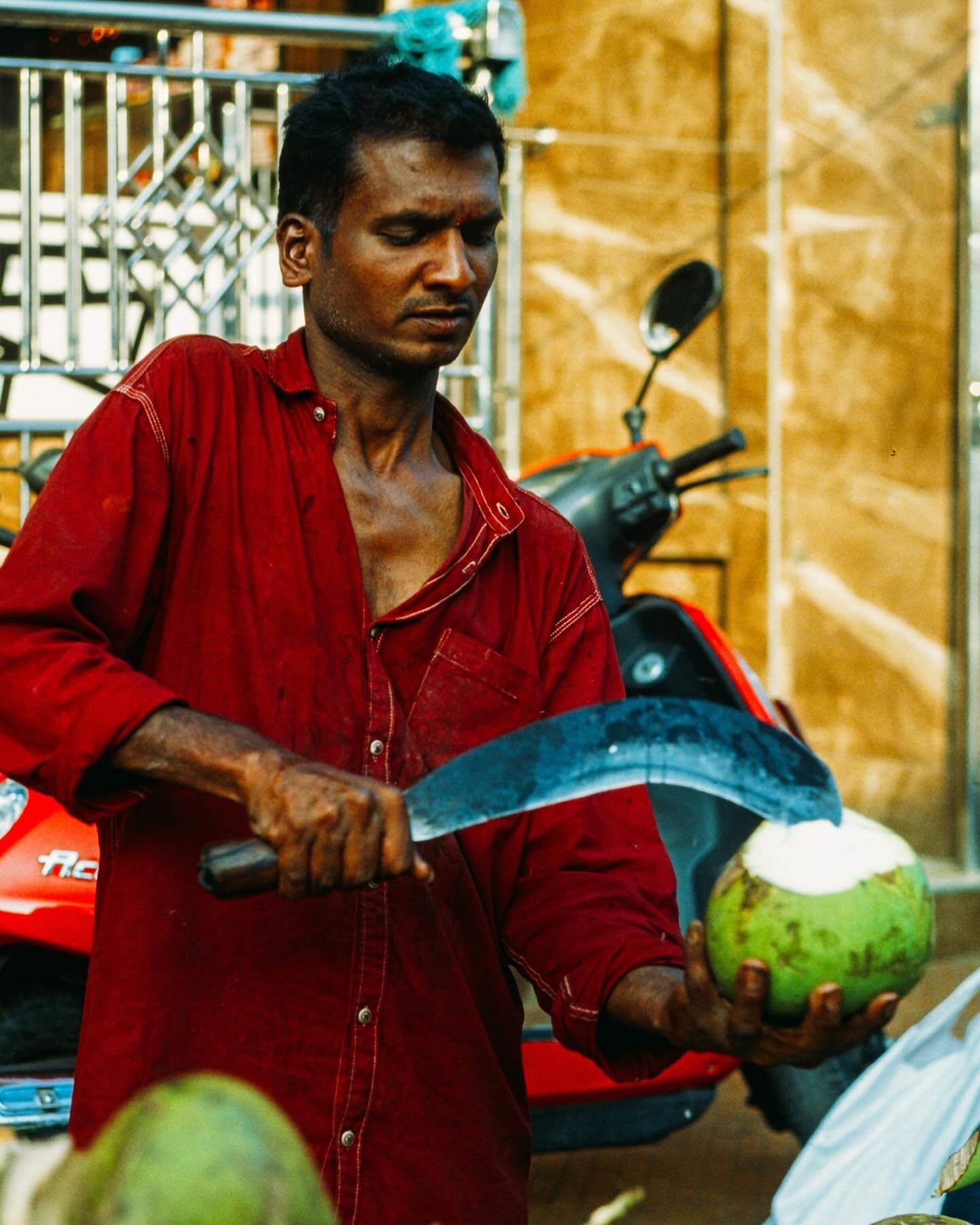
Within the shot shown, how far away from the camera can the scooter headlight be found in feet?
9.73

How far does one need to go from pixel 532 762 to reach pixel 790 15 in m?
5.68

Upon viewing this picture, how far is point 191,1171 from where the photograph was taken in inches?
35.2

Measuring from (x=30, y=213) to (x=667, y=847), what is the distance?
101 inches

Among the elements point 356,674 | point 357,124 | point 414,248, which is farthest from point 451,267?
point 356,674

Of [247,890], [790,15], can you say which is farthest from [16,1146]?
[790,15]

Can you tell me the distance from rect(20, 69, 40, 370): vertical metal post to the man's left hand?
11.1 feet

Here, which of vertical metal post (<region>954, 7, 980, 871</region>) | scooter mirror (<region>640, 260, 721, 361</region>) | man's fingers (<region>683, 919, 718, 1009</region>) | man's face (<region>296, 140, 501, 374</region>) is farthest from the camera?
vertical metal post (<region>954, 7, 980, 871</region>)

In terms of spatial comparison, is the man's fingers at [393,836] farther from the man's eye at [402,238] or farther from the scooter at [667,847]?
the scooter at [667,847]

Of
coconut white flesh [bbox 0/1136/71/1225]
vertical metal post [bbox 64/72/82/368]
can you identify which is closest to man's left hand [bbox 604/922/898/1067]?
coconut white flesh [bbox 0/1136/71/1225]

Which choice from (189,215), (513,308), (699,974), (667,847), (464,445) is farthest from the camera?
(189,215)

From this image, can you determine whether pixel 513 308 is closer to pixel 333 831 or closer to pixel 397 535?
pixel 397 535

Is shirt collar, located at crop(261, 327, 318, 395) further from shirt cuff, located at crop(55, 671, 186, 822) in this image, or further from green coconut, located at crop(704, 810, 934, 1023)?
green coconut, located at crop(704, 810, 934, 1023)

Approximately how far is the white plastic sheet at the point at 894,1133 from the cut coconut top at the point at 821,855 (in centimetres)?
93

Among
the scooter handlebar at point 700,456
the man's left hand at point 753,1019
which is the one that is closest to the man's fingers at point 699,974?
the man's left hand at point 753,1019
